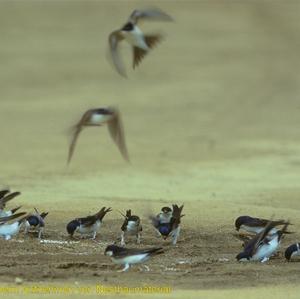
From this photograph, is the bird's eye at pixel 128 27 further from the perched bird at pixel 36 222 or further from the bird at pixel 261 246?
the perched bird at pixel 36 222

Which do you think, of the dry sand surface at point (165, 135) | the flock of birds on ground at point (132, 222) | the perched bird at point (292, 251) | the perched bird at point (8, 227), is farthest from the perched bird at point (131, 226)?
the perched bird at point (292, 251)

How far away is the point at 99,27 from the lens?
119ft

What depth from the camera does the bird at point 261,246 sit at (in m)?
10.1

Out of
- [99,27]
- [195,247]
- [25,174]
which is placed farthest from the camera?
[99,27]

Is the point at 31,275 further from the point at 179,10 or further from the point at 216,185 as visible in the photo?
the point at 179,10

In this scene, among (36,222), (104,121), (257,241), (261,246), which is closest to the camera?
(104,121)

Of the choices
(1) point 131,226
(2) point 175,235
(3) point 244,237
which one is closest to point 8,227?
(1) point 131,226

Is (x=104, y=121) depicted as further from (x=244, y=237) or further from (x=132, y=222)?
(x=244, y=237)

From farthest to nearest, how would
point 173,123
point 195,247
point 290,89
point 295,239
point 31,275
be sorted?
1. point 290,89
2. point 173,123
3. point 295,239
4. point 195,247
5. point 31,275

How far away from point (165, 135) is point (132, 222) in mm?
13847

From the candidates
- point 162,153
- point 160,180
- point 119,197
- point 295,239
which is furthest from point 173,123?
point 295,239

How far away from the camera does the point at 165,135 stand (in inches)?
990

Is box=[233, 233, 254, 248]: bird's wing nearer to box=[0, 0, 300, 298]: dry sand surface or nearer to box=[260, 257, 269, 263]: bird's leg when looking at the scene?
box=[0, 0, 300, 298]: dry sand surface

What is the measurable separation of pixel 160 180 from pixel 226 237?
7.50 m
